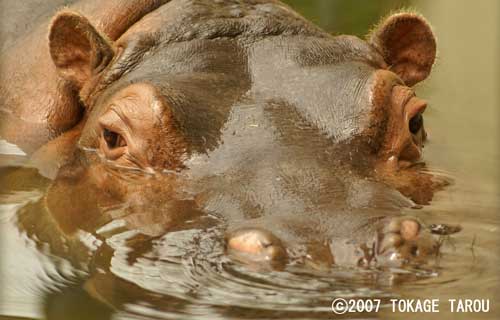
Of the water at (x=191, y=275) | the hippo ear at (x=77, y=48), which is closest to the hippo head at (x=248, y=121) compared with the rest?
the hippo ear at (x=77, y=48)

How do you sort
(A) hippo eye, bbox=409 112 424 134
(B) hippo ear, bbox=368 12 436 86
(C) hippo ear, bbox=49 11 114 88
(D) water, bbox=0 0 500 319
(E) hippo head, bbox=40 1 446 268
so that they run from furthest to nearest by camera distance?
1. (B) hippo ear, bbox=368 12 436 86
2. (C) hippo ear, bbox=49 11 114 88
3. (A) hippo eye, bbox=409 112 424 134
4. (E) hippo head, bbox=40 1 446 268
5. (D) water, bbox=0 0 500 319

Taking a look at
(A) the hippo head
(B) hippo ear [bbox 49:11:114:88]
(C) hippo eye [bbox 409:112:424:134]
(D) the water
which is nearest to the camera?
(D) the water

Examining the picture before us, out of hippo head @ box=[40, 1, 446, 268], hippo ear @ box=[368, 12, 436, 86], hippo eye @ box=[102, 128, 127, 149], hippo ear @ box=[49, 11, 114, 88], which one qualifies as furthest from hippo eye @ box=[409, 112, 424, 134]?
hippo ear @ box=[49, 11, 114, 88]

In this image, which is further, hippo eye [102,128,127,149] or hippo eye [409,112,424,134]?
hippo eye [409,112,424,134]

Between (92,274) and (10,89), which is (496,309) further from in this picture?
(10,89)

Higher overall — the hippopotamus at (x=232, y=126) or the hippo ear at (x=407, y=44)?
the hippo ear at (x=407, y=44)

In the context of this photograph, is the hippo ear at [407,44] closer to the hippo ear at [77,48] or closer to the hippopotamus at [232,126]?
the hippopotamus at [232,126]

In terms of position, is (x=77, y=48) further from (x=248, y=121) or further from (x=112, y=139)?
(x=248, y=121)

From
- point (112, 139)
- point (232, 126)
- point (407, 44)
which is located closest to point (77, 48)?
point (112, 139)

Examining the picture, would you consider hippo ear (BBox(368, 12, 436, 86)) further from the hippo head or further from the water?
the water
